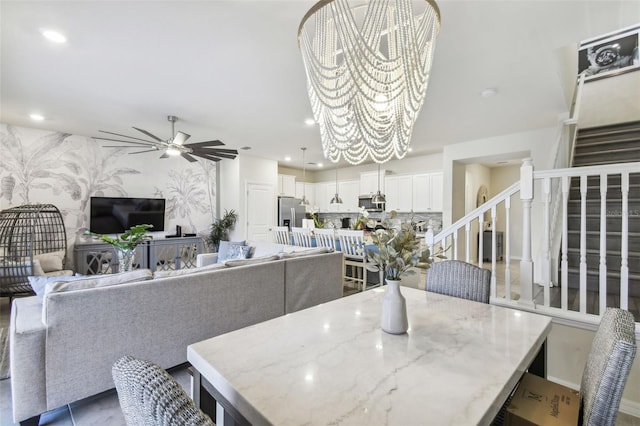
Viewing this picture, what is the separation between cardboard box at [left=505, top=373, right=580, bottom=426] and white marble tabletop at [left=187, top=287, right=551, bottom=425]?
19cm

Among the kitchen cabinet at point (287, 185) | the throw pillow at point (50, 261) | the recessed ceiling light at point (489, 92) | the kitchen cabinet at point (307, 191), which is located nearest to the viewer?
the recessed ceiling light at point (489, 92)

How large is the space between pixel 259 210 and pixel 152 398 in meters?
6.52

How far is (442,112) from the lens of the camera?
3.80m

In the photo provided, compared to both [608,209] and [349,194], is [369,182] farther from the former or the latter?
[608,209]

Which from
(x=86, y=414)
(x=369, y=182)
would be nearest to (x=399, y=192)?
(x=369, y=182)

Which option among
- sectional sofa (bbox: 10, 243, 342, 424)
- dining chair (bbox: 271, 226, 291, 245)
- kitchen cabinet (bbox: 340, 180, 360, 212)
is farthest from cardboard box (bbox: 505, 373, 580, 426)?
kitchen cabinet (bbox: 340, 180, 360, 212)

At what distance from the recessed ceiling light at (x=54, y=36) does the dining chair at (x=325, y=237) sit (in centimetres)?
376

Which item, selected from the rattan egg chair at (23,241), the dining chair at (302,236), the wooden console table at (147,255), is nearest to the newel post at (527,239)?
the dining chair at (302,236)

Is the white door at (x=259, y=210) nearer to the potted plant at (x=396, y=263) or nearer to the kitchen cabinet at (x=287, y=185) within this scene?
the kitchen cabinet at (x=287, y=185)

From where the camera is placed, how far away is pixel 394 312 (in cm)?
126

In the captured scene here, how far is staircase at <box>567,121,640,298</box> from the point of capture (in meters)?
2.70

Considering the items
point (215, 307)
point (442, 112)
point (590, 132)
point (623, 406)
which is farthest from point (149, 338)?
point (590, 132)

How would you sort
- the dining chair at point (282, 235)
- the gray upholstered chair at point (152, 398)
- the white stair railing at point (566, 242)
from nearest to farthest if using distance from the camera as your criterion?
the gray upholstered chair at point (152, 398) < the white stair railing at point (566, 242) < the dining chair at point (282, 235)

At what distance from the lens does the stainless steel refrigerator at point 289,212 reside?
7305 mm
